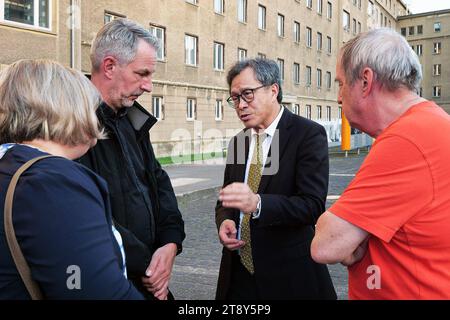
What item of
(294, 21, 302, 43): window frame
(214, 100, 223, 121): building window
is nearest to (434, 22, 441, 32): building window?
(294, 21, 302, 43): window frame

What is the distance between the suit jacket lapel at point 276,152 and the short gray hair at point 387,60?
0.99 metres

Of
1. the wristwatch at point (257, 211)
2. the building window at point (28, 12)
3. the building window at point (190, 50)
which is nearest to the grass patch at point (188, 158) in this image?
the building window at point (190, 50)

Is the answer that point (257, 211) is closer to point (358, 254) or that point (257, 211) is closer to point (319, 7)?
point (358, 254)

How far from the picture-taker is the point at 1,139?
155 centimetres

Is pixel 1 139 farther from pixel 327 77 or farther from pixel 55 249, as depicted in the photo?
pixel 327 77

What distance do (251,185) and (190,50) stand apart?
20.2 metres

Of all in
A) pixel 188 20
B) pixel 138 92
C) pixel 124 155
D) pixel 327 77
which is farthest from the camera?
pixel 327 77

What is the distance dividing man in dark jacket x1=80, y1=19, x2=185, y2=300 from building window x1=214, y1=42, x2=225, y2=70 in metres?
21.9

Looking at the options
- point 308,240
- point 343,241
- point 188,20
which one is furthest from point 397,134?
point 188,20

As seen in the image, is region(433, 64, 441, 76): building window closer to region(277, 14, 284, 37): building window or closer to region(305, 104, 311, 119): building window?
region(305, 104, 311, 119): building window

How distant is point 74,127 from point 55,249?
0.43 metres

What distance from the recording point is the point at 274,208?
2.46 m

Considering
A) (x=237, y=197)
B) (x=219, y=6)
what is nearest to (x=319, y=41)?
(x=219, y=6)

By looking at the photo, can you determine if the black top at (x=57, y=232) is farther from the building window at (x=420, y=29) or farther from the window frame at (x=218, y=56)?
the building window at (x=420, y=29)
